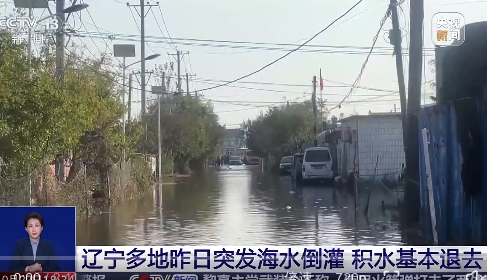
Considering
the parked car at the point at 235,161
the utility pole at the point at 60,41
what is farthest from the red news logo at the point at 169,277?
the parked car at the point at 235,161

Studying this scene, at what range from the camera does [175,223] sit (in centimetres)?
1368

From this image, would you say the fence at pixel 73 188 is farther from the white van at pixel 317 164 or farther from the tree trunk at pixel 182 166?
the tree trunk at pixel 182 166

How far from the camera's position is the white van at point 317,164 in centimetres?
2652

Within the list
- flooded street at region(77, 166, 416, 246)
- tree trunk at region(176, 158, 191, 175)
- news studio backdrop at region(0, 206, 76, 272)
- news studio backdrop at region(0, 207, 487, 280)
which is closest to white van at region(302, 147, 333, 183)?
flooded street at region(77, 166, 416, 246)

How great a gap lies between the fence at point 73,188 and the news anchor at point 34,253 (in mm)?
3175

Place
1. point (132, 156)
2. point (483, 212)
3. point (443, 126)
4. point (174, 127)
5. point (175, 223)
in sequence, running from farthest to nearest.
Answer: point (174, 127) < point (132, 156) < point (175, 223) < point (443, 126) < point (483, 212)

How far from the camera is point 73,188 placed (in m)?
15.6

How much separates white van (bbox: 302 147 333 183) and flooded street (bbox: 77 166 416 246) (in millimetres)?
4971

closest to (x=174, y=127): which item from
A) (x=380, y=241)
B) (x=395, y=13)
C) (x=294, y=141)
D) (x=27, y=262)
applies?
(x=294, y=141)

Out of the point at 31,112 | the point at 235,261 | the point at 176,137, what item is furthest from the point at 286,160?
the point at 235,261

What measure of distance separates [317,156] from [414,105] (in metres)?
12.9

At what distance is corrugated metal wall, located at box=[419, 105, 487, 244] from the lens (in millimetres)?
9789

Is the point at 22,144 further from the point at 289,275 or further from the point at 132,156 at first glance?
the point at 132,156

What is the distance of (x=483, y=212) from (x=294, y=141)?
22596mm
